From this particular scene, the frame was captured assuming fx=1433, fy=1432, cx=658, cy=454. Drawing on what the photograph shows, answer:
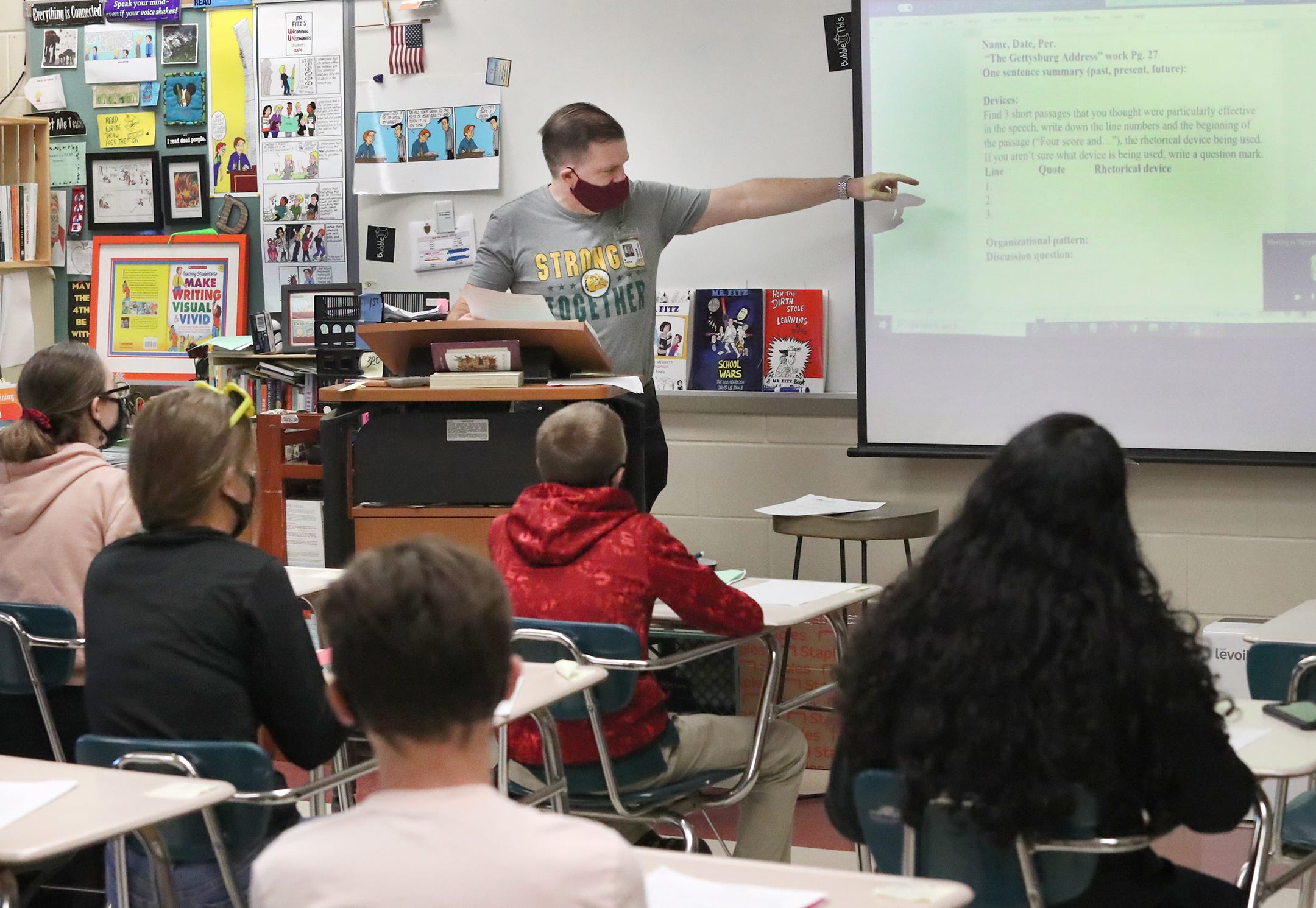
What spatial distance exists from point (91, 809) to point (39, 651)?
3.40 feet

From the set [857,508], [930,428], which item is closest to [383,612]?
[857,508]

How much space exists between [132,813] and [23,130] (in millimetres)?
4442

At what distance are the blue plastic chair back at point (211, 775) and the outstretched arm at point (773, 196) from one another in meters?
2.70

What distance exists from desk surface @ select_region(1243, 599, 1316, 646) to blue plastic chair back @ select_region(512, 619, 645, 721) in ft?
3.61

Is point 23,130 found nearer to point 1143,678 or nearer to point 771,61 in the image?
point 771,61

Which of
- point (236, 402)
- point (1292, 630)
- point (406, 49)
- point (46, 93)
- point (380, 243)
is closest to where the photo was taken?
point (236, 402)

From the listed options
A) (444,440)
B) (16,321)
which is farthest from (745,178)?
(16,321)

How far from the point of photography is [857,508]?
410 centimetres

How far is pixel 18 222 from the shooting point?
17.5 feet

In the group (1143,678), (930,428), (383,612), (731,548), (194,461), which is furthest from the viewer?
(731,548)

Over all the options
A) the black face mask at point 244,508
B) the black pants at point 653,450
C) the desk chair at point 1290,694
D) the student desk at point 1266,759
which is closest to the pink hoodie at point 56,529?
the black face mask at point 244,508

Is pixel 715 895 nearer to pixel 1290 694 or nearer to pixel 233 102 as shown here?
pixel 1290 694

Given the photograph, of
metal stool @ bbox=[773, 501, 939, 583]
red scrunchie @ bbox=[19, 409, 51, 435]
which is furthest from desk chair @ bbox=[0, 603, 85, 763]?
metal stool @ bbox=[773, 501, 939, 583]

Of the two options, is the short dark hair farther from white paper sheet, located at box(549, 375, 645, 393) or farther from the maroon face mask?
the maroon face mask
